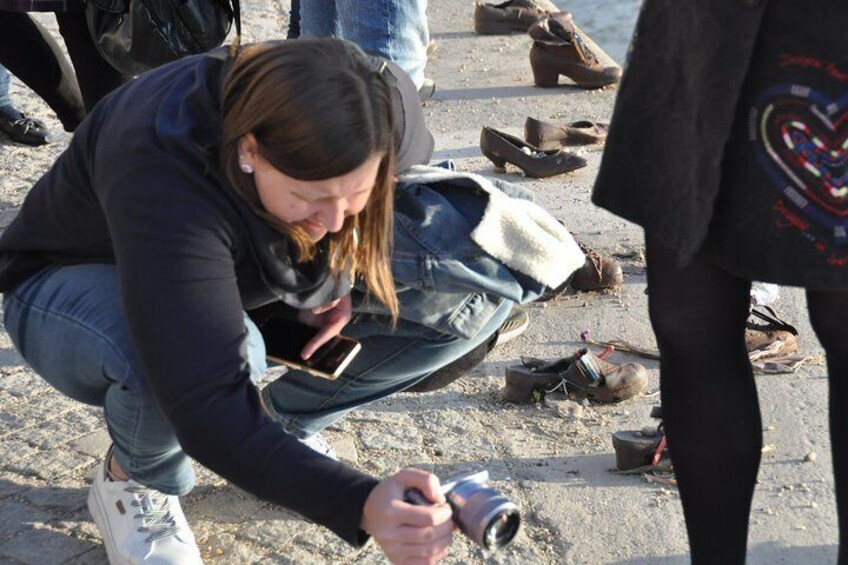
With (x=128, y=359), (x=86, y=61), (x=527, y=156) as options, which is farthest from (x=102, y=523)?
(x=527, y=156)

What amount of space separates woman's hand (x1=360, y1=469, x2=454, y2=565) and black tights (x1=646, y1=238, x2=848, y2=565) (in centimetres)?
56

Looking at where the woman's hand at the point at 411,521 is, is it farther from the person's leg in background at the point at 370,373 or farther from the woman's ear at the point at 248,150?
the person's leg in background at the point at 370,373

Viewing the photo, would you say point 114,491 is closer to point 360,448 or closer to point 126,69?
point 360,448

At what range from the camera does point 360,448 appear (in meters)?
3.02

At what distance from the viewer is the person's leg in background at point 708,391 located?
2.12 m

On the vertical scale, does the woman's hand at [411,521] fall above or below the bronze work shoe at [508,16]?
above

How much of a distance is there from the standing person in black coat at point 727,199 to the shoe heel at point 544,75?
3591mm

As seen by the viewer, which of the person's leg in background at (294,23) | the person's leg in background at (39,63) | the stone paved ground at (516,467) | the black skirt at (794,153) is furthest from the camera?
the person's leg in background at (39,63)

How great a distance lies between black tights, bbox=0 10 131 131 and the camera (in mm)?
4129

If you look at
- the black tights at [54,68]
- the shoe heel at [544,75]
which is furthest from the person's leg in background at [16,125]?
the shoe heel at [544,75]

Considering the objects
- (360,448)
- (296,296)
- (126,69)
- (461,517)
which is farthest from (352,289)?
(126,69)

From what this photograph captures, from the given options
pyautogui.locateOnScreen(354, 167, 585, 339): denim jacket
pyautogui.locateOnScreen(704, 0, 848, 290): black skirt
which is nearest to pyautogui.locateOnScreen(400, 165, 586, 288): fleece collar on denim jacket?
pyautogui.locateOnScreen(354, 167, 585, 339): denim jacket

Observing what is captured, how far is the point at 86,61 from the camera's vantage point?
411 cm

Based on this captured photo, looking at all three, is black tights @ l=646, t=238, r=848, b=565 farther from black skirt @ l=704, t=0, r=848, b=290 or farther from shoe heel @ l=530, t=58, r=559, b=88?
shoe heel @ l=530, t=58, r=559, b=88
